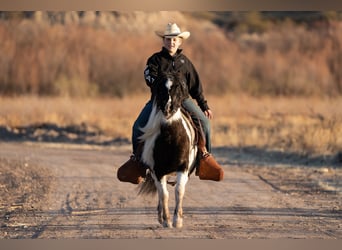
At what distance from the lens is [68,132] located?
19812mm

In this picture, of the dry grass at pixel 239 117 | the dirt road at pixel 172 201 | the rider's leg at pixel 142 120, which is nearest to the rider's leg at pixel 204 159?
the rider's leg at pixel 142 120

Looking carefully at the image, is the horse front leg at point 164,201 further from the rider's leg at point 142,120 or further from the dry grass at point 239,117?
the dry grass at point 239,117

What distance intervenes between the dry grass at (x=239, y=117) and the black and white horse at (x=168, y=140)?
7.20 meters

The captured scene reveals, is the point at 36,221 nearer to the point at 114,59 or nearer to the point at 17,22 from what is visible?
the point at 17,22

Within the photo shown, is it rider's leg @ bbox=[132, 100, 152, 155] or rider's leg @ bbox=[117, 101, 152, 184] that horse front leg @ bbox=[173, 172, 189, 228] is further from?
rider's leg @ bbox=[132, 100, 152, 155]

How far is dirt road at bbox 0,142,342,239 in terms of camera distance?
889cm

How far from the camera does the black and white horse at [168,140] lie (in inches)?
304

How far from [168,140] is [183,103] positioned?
1.62 ft

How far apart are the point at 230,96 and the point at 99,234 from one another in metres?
16.0

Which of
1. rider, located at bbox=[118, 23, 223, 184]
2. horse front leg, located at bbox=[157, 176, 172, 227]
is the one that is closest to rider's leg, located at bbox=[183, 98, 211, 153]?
rider, located at bbox=[118, 23, 223, 184]

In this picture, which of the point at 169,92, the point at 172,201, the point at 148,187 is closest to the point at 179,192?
the point at 148,187

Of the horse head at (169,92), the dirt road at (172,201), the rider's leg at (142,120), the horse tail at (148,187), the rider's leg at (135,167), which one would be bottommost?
the dirt road at (172,201)

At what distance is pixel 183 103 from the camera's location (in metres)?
8.37

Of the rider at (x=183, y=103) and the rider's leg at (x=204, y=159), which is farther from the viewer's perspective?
the rider's leg at (x=204, y=159)
